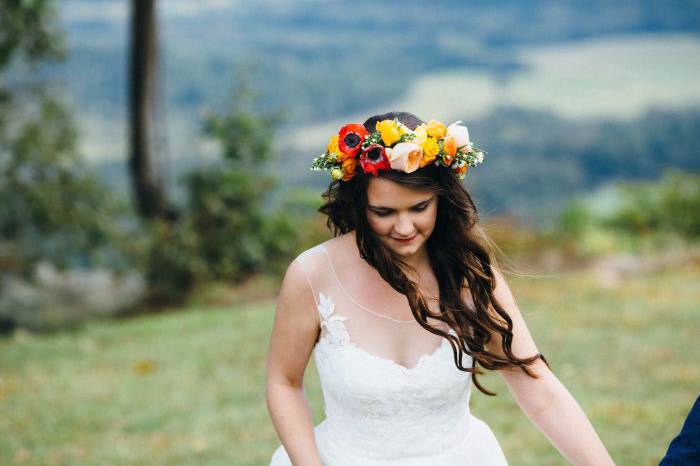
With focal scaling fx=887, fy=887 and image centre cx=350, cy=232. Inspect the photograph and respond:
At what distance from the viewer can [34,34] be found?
358 inches

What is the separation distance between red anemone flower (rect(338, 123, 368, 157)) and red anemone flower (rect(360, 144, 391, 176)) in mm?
70

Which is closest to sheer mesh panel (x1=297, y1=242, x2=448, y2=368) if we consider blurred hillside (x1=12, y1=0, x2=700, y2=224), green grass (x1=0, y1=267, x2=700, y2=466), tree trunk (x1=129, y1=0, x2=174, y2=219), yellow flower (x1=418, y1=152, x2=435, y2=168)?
yellow flower (x1=418, y1=152, x2=435, y2=168)

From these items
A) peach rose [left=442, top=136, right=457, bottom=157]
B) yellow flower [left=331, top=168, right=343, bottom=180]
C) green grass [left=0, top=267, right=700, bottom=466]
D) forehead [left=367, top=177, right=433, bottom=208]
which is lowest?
green grass [left=0, top=267, right=700, bottom=466]

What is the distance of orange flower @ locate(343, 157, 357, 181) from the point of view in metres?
2.77

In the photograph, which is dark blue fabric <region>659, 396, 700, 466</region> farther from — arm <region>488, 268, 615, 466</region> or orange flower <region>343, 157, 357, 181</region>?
orange flower <region>343, 157, 357, 181</region>

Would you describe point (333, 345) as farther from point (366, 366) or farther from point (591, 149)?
point (591, 149)

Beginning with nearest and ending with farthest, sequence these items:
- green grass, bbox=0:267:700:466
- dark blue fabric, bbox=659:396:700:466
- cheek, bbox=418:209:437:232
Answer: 1. dark blue fabric, bbox=659:396:700:466
2. cheek, bbox=418:209:437:232
3. green grass, bbox=0:267:700:466

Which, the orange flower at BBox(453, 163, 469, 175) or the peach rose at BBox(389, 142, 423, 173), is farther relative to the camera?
the orange flower at BBox(453, 163, 469, 175)

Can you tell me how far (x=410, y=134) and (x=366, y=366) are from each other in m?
0.73

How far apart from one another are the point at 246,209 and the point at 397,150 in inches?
289

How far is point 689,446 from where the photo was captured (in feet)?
7.29

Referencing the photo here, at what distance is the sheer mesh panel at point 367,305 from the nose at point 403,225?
0.87 ft

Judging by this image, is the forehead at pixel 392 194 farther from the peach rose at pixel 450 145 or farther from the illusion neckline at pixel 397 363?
the illusion neckline at pixel 397 363

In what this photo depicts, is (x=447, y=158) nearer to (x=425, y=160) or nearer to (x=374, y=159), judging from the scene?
(x=425, y=160)
